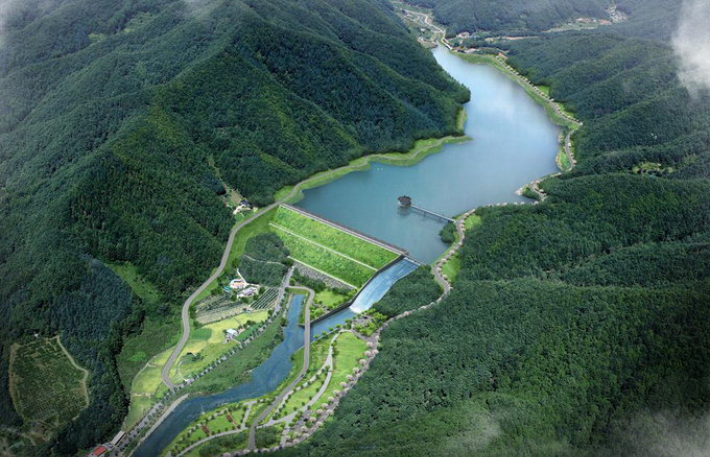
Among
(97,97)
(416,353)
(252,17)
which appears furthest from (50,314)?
(252,17)

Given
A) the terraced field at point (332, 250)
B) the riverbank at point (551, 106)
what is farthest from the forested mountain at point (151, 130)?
the riverbank at point (551, 106)

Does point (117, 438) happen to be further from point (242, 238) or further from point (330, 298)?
point (242, 238)

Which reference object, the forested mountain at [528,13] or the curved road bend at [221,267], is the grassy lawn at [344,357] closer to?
the curved road bend at [221,267]

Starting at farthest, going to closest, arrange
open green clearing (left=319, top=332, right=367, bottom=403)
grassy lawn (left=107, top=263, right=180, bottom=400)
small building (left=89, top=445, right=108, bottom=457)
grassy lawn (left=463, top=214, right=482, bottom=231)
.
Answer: grassy lawn (left=463, top=214, right=482, bottom=231)
grassy lawn (left=107, top=263, right=180, bottom=400)
open green clearing (left=319, top=332, right=367, bottom=403)
small building (left=89, top=445, right=108, bottom=457)

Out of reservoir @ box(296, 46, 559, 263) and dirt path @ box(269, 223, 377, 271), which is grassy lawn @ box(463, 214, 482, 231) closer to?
reservoir @ box(296, 46, 559, 263)

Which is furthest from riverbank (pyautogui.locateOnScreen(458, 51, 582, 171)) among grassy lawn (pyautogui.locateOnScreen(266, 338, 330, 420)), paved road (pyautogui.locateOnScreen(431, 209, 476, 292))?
grassy lawn (pyautogui.locateOnScreen(266, 338, 330, 420))

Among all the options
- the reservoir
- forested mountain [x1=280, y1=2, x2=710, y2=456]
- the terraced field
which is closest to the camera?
forested mountain [x1=280, y1=2, x2=710, y2=456]
